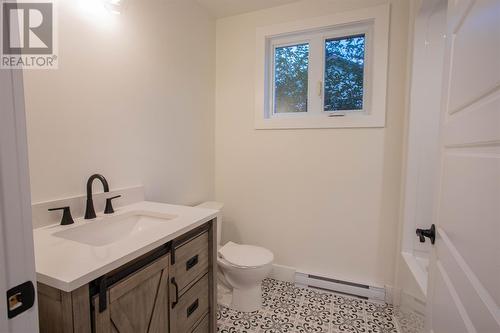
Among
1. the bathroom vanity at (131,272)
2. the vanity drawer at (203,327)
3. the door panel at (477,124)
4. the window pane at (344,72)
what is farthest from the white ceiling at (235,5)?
the vanity drawer at (203,327)

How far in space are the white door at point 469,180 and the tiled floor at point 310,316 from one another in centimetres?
99

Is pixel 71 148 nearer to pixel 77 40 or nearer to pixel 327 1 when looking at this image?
pixel 77 40

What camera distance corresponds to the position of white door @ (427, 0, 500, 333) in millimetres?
524

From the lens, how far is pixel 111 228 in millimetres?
1287

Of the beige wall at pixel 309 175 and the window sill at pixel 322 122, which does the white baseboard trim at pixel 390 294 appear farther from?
the window sill at pixel 322 122

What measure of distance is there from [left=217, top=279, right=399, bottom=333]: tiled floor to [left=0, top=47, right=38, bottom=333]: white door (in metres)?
1.54

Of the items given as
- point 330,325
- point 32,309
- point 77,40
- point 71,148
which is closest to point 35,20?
point 77,40

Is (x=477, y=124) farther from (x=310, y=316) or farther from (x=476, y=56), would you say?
(x=310, y=316)

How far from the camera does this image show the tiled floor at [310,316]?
171cm

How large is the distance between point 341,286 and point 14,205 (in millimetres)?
2253

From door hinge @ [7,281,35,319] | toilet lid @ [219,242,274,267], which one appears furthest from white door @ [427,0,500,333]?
toilet lid @ [219,242,274,267]

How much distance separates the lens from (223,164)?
98.4 inches

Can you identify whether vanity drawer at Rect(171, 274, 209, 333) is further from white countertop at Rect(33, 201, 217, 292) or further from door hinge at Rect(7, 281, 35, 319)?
door hinge at Rect(7, 281, 35, 319)
